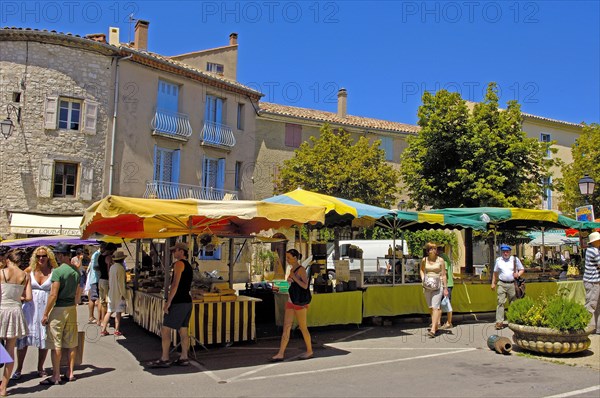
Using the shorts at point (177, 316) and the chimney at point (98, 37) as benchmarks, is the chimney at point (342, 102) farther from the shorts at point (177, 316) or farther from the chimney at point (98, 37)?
the shorts at point (177, 316)

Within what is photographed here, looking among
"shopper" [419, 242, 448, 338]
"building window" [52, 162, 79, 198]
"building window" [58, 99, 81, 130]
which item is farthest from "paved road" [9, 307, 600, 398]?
"building window" [58, 99, 81, 130]

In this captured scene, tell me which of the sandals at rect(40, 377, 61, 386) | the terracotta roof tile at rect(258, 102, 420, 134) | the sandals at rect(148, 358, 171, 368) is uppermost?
the terracotta roof tile at rect(258, 102, 420, 134)

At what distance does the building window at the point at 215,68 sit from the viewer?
3162 cm

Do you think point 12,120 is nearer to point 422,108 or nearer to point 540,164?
point 422,108

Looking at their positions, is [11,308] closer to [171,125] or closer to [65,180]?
[65,180]

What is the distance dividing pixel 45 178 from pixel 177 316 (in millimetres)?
17218

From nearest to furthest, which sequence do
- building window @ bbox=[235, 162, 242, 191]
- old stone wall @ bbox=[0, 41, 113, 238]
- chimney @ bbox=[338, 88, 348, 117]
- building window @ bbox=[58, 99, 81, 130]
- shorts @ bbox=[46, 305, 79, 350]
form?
1. shorts @ bbox=[46, 305, 79, 350]
2. old stone wall @ bbox=[0, 41, 113, 238]
3. building window @ bbox=[58, 99, 81, 130]
4. building window @ bbox=[235, 162, 242, 191]
5. chimney @ bbox=[338, 88, 348, 117]

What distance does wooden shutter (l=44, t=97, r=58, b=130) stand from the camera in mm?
22453

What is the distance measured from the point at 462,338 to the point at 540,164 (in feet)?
36.8

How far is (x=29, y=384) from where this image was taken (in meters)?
6.82

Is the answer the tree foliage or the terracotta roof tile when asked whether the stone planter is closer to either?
the tree foliage

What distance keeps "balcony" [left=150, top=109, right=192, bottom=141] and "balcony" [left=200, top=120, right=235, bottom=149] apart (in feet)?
3.31

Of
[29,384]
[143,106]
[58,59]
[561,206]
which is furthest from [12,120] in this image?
[561,206]

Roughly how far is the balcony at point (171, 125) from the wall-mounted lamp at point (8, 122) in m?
5.59
